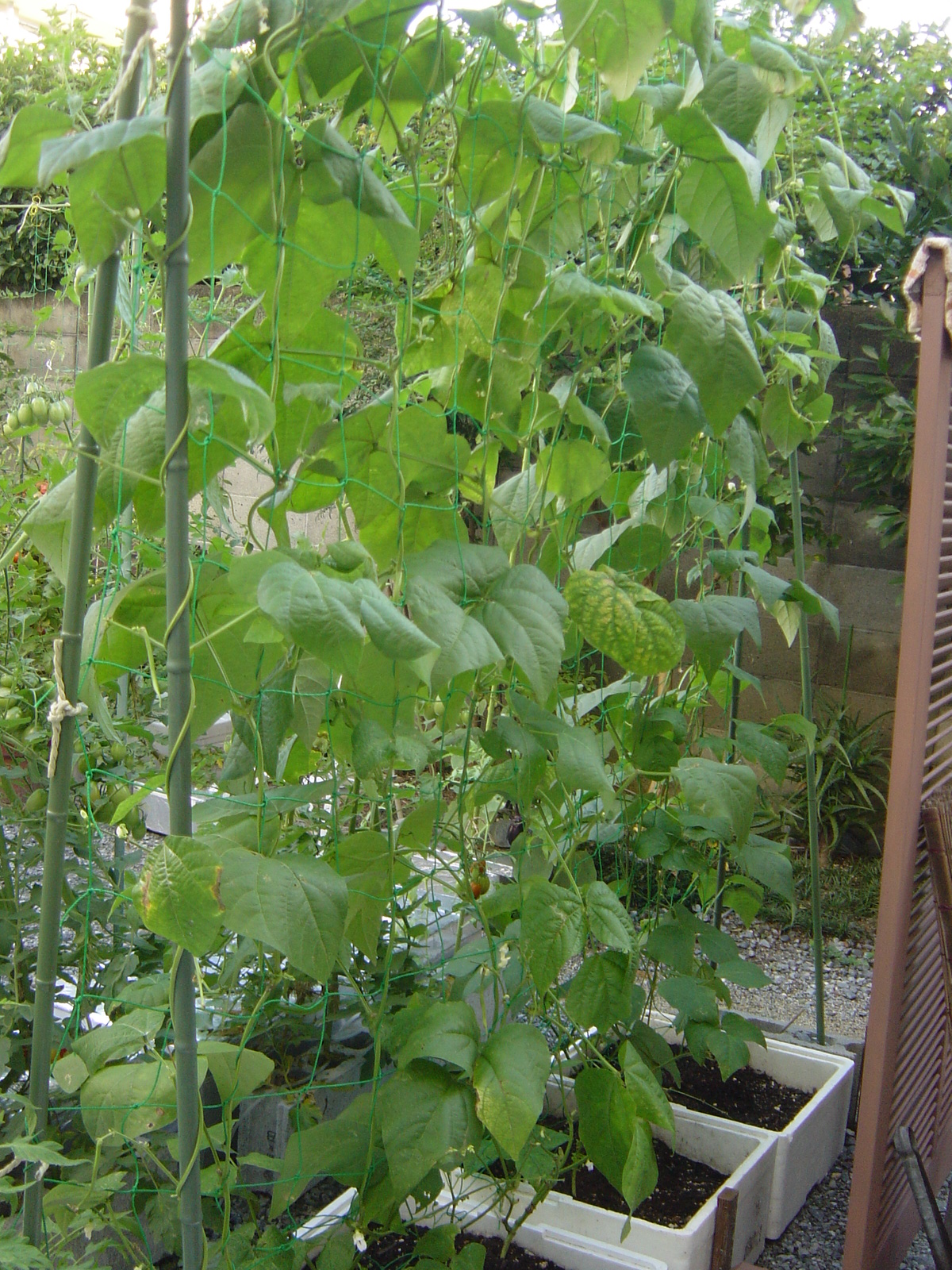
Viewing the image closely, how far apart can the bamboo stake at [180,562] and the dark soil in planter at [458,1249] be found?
53 cm

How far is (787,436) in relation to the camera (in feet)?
5.25

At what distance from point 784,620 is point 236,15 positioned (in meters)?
1.17

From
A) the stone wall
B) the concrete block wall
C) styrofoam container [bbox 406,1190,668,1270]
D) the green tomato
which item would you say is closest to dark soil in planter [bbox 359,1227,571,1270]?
styrofoam container [bbox 406,1190,668,1270]

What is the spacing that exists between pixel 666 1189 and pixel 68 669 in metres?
1.22

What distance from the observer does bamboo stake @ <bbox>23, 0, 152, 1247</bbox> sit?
0.84 metres

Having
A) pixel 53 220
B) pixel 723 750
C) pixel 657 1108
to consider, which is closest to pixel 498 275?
pixel 723 750

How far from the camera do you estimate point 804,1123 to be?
1783 millimetres

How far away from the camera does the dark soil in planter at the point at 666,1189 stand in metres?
1.55

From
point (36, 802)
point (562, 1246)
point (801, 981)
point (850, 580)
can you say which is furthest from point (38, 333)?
point (562, 1246)

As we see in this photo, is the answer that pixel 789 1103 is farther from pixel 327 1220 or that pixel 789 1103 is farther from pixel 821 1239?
pixel 327 1220

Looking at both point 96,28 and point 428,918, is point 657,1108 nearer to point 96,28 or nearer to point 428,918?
point 428,918

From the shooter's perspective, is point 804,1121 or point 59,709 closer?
point 59,709

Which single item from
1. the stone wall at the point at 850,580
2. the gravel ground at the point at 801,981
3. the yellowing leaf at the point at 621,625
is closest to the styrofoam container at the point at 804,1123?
the gravel ground at the point at 801,981

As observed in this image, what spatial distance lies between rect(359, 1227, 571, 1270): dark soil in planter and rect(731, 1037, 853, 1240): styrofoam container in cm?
45
